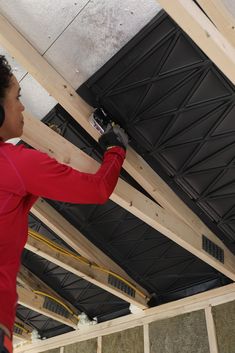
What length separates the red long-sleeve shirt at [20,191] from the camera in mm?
1350

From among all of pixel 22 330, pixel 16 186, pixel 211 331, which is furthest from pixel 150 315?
pixel 16 186

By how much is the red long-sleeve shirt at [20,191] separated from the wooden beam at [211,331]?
8.01 feet

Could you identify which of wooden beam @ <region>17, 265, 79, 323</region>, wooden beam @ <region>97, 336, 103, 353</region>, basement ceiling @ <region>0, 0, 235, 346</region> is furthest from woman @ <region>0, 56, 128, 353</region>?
wooden beam @ <region>97, 336, 103, 353</region>

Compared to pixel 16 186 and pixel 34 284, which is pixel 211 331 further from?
pixel 16 186

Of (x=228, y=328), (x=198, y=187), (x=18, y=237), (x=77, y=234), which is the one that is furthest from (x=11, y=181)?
(x=228, y=328)

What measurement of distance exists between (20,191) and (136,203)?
1320 millimetres

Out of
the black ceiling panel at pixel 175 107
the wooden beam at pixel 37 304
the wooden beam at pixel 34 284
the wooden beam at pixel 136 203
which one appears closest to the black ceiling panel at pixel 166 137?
the black ceiling panel at pixel 175 107

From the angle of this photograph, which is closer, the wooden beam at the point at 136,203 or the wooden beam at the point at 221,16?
the wooden beam at the point at 221,16

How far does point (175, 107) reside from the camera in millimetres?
2678

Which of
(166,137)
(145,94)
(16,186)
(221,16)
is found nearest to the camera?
(16,186)

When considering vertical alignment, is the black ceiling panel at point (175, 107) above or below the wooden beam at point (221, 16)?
above

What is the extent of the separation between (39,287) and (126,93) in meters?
2.83

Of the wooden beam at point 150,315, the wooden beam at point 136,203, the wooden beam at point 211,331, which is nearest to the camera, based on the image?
the wooden beam at point 136,203

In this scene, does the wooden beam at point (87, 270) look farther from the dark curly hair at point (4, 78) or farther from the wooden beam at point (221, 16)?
the wooden beam at point (221, 16)
